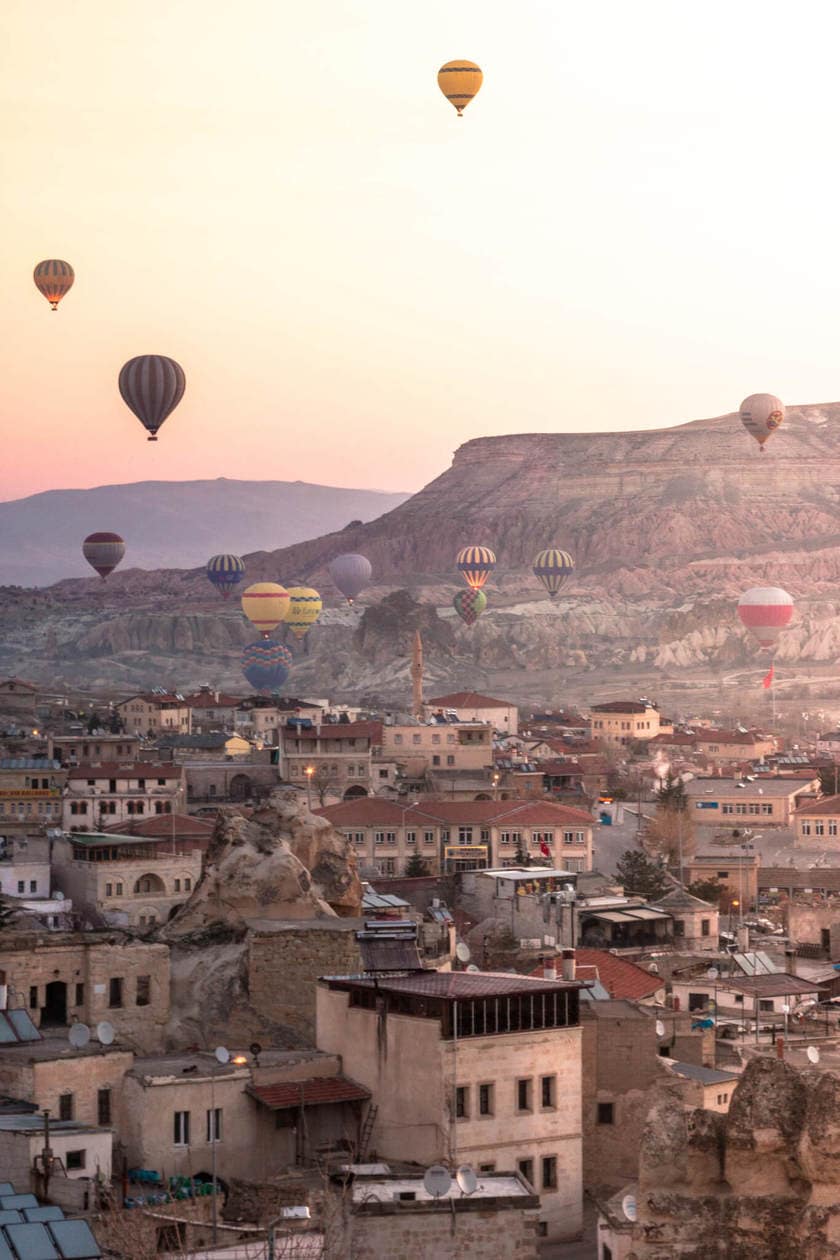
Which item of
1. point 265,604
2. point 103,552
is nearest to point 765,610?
point 265,604

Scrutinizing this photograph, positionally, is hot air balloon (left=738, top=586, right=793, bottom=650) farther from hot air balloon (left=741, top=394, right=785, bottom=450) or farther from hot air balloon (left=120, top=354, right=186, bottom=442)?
hot air balloon (left=120, top=354, right=186, bottom=442)

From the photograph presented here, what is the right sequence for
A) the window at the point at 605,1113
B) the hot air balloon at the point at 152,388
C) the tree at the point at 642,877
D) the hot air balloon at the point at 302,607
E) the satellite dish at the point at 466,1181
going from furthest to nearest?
the hot air balloon at the point at 302,607 → the hot air balloon at the point at 152,388 → the tree at the point at 642,877 → the window at the point at 605,1113 → the satellite dish at the point at 466,1181

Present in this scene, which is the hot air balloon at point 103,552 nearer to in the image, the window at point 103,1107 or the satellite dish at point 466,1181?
the window at point 103,1107

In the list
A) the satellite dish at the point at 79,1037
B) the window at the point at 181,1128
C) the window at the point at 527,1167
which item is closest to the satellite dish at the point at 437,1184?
the window at the point at 527,1167

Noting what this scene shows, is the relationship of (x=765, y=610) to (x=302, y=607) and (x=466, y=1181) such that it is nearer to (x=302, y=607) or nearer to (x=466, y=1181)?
(x=302, y=607)

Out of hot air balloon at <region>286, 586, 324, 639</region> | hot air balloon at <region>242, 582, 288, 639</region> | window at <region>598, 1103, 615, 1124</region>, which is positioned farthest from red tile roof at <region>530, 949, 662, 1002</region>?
hot air balloon at <region>286, 586, 324, 639</region>

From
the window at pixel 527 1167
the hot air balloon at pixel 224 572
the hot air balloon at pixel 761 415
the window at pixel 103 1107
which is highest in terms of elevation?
the hot air balloon at pixel 761 415

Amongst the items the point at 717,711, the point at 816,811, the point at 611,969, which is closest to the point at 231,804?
the point at 816,811
